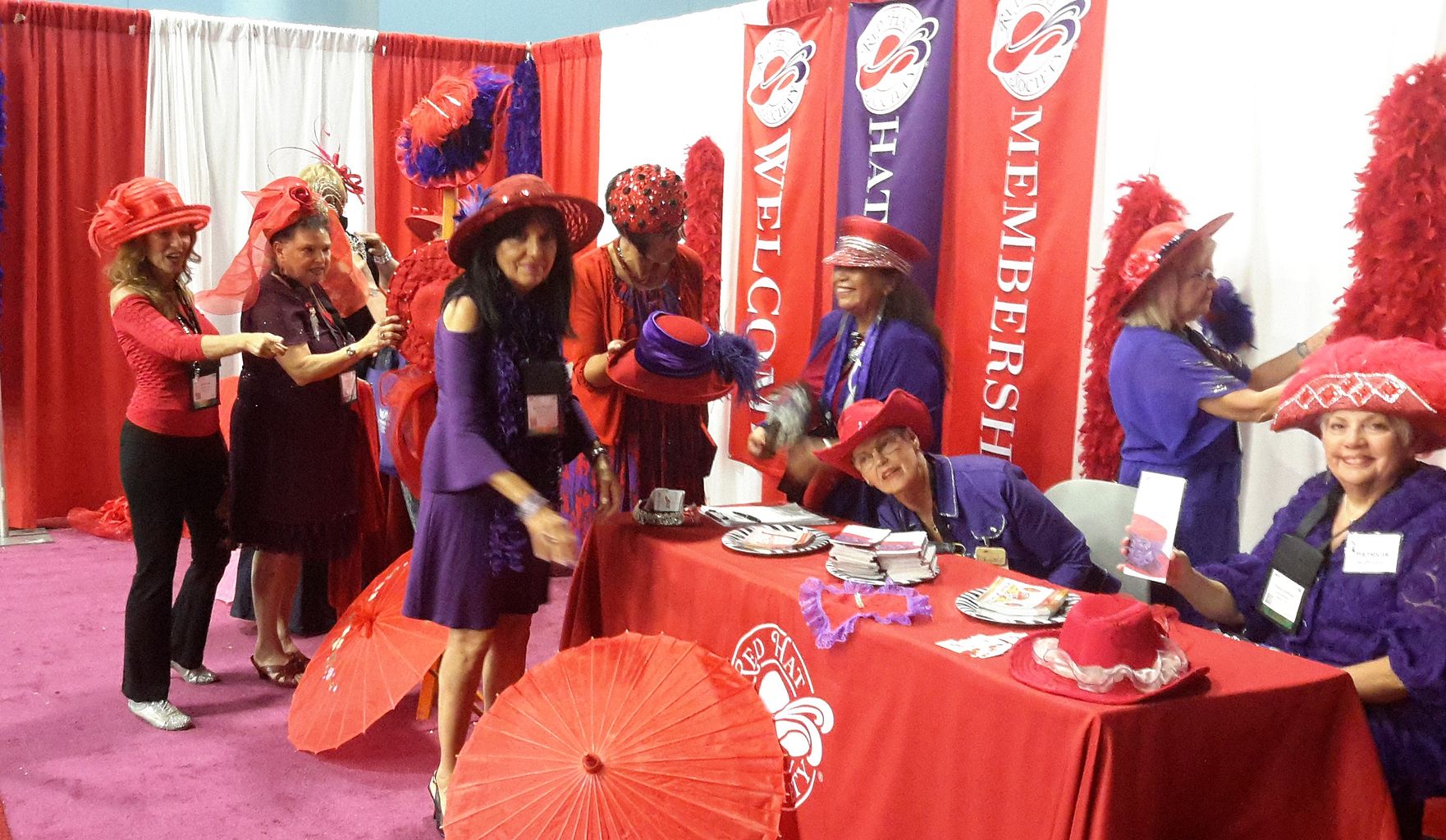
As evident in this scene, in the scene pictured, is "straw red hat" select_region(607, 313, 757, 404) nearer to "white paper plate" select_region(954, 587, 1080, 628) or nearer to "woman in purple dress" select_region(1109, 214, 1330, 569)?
"white paper plate" select_region(954, 587, 1080, 628)

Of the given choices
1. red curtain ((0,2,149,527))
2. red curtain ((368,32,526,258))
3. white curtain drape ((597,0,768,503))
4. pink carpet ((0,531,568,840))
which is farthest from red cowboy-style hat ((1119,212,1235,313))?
red curtain ((0,2,149,527))

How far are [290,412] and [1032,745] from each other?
2664 millimetres

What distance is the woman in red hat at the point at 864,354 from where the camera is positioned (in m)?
3.32

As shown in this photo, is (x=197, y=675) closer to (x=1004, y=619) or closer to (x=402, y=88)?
(x=1004, y=619)

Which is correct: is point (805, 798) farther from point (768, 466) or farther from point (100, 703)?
point (100, 703)

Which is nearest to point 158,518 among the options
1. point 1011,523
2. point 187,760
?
point 187,760

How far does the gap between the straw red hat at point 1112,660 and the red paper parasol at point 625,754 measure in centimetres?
54

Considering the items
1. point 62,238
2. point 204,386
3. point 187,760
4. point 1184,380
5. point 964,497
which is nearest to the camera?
point 964,497

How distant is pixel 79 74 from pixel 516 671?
4.60m

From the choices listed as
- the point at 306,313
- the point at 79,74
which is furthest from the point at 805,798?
the point at 79,74

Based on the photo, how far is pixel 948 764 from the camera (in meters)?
2.03

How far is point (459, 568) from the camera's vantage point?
9.00 ft

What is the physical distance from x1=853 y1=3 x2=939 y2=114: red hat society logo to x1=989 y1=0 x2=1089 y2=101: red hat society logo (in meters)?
0.29

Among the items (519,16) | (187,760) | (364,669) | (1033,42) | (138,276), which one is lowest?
(187,760)
